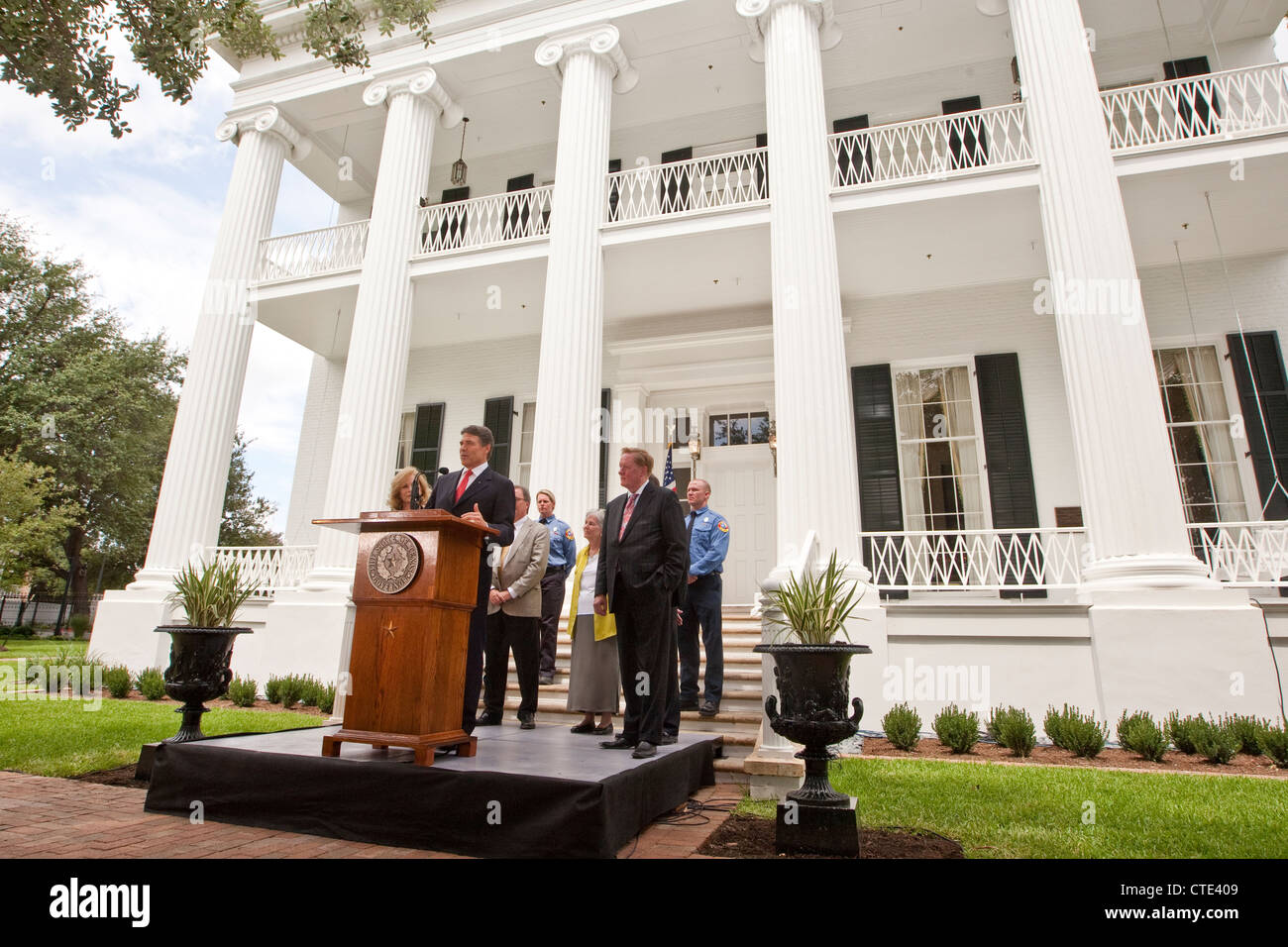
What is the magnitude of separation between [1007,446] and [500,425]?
8.51m

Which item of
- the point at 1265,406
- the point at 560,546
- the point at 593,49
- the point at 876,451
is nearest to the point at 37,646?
the point at 560,546

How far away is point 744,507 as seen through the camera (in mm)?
12047

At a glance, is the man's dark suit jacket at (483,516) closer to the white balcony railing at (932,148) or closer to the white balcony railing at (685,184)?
the white balcony railing at (932,148)

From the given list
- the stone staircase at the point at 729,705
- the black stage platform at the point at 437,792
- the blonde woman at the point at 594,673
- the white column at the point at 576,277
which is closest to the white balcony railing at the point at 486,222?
the white column at the point at 576,277

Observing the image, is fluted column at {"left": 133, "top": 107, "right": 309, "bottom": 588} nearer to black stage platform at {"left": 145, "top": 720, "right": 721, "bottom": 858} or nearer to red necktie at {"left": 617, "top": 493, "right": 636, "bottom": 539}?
black stage platform at {"left": 145, "top": 720, "right": 721, "bottom": 858}

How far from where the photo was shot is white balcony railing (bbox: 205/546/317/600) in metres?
11.5

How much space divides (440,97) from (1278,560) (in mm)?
13480

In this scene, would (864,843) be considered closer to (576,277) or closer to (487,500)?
(487,500)

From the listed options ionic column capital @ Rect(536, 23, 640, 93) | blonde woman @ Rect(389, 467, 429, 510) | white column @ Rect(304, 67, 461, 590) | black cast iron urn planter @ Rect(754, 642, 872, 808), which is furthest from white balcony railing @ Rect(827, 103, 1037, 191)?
black cast iron urn planter @ Rect(754, 642, 872, 808)

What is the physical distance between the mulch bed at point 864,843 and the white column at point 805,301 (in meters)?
4.64

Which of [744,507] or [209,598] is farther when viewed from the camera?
[744,507]

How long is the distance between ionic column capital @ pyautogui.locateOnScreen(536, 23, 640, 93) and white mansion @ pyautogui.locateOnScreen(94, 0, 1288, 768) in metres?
0.07
